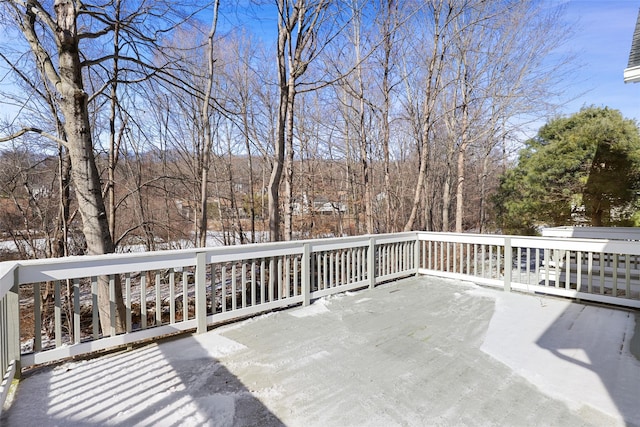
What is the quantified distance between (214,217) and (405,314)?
10.1 m

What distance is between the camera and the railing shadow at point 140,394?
71.8 inches

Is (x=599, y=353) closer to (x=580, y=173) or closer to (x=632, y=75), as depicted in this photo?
(x=632, y=75)

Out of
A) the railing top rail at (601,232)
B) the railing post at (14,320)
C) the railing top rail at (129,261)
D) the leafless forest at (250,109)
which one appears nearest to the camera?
the railing post at (14,320)

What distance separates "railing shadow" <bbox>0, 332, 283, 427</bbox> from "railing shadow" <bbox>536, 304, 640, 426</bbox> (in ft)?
6.20

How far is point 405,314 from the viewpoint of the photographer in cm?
363

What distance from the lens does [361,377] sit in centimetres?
229

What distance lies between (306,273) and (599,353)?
2.72 metres

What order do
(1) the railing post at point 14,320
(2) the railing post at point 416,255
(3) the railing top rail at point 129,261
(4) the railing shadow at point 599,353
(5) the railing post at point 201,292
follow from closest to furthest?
1. (4) the railing shadow at point 599,353
2. (1) the railing post at point 14,320
3. (3) the railing top rail at point 129,261
4. (5) the railing post at point 201,292
5. (2) the railing post at point 416,255

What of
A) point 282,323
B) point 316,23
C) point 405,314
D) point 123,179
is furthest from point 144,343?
point 123,179

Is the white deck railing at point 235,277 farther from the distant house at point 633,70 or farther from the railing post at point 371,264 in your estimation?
the distant house at point 633,70

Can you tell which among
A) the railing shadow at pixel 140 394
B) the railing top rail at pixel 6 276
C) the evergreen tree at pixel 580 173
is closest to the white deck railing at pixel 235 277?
the railing top rail at pixel 6 276

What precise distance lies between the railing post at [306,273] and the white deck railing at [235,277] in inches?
0.5

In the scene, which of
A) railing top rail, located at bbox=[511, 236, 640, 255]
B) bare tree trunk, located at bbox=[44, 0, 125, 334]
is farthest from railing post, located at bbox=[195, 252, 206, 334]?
railing top rail, located at bbox=[511, 236, 640, 255]

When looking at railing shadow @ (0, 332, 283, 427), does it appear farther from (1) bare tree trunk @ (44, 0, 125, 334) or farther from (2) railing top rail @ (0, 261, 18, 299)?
(1) bare tree trunk @ (44, 0, 125, 334)
